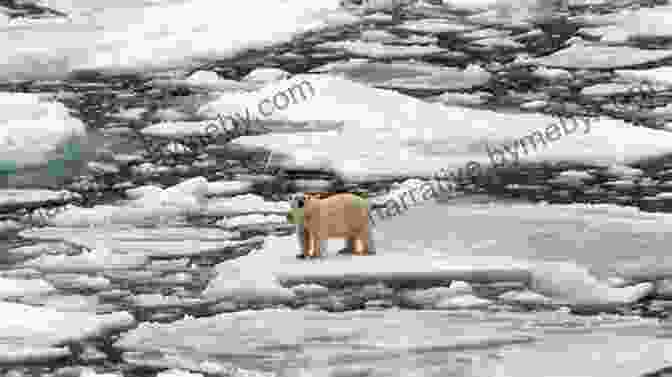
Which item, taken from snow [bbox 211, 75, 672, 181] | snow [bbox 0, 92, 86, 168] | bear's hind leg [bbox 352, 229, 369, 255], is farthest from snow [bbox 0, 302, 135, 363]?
snow [bbox 0, 92, 86, 168]

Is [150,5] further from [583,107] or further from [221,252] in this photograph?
[221,252]

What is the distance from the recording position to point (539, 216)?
24.0ft

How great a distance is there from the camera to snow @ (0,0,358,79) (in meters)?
12.6

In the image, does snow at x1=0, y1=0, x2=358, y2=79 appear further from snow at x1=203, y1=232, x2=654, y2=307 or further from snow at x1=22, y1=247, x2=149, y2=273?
snow at x1=203, y1=232, x2=654, y2=307

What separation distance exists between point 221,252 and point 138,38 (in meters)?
6.85

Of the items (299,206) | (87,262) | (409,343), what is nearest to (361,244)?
(299,206)

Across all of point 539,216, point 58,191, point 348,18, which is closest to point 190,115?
point 58,191

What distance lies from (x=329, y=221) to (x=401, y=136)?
307 centimetres

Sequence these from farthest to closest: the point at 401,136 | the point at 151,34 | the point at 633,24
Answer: the point at 633,24
the point at 151,34
the point at 401,136

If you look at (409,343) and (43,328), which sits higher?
(43,328)

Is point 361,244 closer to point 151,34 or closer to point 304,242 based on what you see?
point 304,242

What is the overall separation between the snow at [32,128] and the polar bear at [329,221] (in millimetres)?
2955

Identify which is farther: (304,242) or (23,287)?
(304,242)

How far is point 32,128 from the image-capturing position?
9.74 metres
